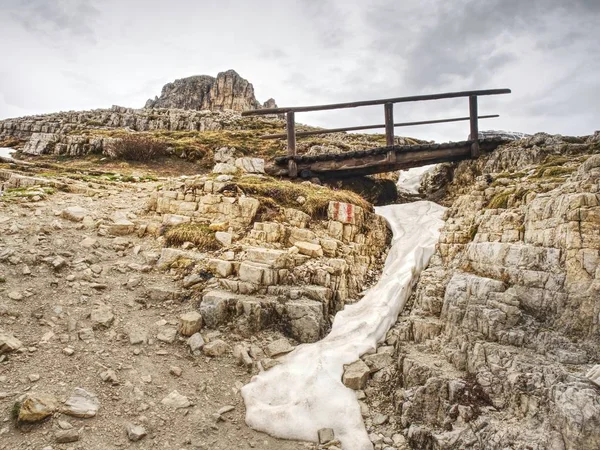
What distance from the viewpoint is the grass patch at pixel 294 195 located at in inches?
357

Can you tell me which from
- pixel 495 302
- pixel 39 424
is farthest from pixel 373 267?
pixel 39 424

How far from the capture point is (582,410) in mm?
3396

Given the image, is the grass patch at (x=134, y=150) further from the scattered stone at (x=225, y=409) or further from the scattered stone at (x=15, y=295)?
the scattered stone at (x=225, y=409)

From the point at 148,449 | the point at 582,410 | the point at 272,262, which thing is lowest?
the point at 148,449

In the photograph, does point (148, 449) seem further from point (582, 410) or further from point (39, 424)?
point (582, 410)

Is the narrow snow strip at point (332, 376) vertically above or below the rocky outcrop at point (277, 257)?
below

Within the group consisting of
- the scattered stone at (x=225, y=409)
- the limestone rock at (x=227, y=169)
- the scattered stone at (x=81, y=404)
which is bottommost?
the scattered stone at (x=225, y=409)

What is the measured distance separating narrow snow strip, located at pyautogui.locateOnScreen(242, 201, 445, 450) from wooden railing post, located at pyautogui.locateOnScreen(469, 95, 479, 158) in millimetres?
6362

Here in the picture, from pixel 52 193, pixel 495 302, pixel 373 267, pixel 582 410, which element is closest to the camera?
pixel 582 410

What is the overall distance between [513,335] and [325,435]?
3016 mm

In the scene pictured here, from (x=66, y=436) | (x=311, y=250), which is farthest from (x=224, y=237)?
(x=66, y=436)

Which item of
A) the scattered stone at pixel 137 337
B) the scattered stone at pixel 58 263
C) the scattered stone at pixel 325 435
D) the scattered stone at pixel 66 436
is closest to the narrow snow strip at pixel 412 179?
the scattered stone at pixel 325 435

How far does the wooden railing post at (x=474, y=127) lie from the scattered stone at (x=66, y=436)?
13695 millimetres

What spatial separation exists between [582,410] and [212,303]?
5427 mm
